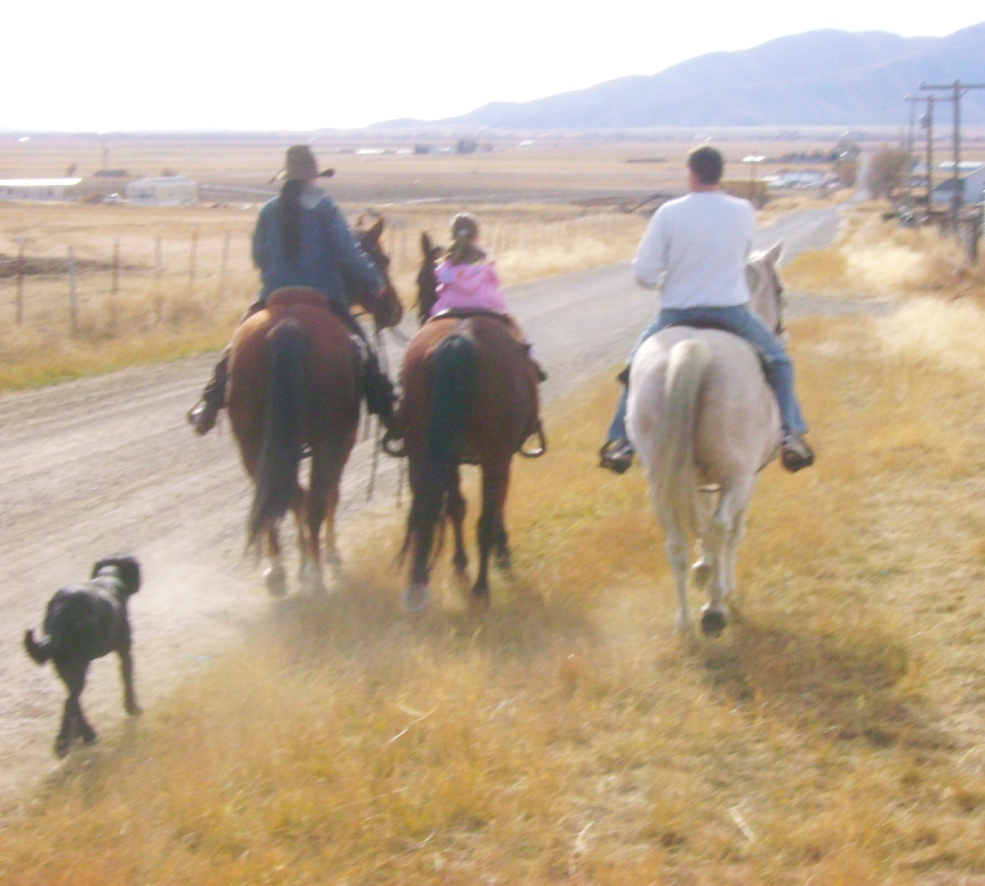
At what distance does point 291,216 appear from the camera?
6703 millimetres

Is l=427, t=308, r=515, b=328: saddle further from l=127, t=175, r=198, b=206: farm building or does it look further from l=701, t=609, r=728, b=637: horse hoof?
l=127, t=175, r=198, b=206: farm building

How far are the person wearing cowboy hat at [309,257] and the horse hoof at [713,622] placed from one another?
2.50 meters

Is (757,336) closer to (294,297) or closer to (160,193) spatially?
(294,297)

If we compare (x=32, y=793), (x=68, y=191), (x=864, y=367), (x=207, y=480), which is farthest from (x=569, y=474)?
(x=68, y=191)

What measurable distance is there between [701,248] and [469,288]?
1.43 m

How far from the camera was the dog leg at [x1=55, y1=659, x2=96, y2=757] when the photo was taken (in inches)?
180

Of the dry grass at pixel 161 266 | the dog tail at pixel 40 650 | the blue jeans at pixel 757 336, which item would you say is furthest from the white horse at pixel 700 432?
the dry grass at pixel 161 266

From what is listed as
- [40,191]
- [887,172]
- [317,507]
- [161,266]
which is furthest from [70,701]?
[887,172]

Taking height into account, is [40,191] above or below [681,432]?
above

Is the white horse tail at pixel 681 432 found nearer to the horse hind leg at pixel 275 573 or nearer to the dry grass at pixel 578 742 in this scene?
the dry grass at pixel 578 742

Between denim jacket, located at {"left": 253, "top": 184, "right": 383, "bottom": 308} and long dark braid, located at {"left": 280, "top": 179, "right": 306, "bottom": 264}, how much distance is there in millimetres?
32

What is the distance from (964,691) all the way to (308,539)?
12.3 feet

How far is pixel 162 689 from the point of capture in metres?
5.38

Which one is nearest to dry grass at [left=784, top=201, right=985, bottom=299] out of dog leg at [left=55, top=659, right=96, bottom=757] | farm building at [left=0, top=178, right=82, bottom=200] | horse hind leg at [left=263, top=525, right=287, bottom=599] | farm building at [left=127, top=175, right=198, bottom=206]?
horse hind leg at [left=263, top=525, right=287, bottom=599]
